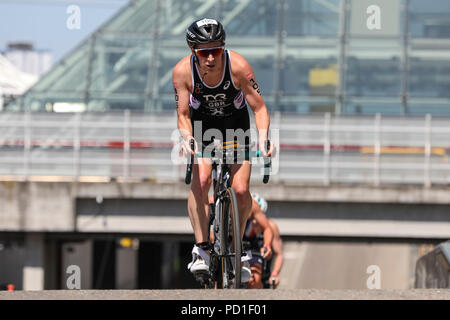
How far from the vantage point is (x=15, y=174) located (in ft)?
59.0

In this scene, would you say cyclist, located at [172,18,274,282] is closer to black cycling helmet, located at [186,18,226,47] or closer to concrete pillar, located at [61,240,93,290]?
black cycling helmet, located at [186,18,226,47]

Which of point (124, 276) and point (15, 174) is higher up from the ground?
point (15, 174)

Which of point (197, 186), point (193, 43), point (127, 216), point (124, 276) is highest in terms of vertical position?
point (193, 43)

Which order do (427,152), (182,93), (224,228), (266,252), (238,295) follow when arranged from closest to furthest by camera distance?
(238,295)
(182,93)
(224,228)
(266,252)
(427,152)

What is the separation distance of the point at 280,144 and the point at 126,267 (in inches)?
778

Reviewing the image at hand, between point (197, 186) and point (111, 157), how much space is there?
11.5 meters

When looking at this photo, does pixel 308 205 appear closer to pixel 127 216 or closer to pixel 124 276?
pixel 127 216

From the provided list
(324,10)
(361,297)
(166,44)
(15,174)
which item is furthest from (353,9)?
(361,297)

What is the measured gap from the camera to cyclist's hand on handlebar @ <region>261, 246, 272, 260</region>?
9.58m

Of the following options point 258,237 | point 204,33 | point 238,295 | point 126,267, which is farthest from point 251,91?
point 126,267

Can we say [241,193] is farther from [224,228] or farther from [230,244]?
[230,244]

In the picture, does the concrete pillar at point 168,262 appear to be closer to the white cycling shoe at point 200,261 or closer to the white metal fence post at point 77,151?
the white metal fence post at point 77,151

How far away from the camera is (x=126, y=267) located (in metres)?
Result: 37.6

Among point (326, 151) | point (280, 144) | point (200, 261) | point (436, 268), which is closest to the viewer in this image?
point (200, 261)
